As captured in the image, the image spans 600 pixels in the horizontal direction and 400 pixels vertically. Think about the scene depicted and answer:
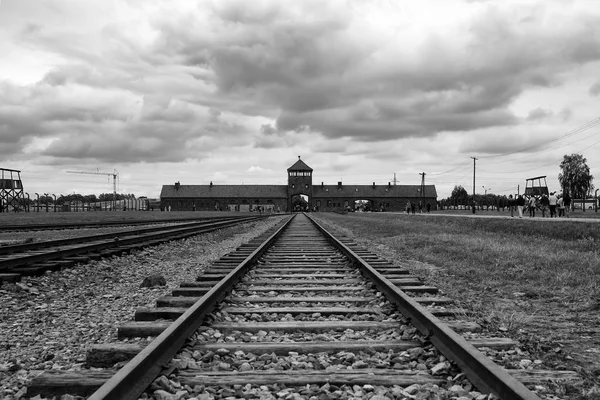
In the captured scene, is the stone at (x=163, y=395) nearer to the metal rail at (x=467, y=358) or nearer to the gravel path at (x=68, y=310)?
the gravel path at (x=68, y=310)

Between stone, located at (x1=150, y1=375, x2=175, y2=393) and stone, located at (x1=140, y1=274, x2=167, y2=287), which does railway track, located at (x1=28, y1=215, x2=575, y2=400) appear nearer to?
stone, located at (x1=150, y1=375, x2=175, y2=393)

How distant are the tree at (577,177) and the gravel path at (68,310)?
10527 centimetres

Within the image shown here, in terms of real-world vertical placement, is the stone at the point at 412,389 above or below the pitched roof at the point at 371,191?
below

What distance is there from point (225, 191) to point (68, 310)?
11535cm

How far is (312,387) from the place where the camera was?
290 cm

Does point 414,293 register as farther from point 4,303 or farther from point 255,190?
point 255,190

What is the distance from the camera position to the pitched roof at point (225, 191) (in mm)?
117812

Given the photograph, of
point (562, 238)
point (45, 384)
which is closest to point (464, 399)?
point (45, 384)

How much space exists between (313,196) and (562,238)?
340 ft

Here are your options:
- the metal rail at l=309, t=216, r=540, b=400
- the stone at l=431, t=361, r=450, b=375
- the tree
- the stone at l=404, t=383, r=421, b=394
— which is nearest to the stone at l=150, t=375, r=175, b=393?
the stone at l=404, t=383, r=421, b=394

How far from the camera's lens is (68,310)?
5477mm

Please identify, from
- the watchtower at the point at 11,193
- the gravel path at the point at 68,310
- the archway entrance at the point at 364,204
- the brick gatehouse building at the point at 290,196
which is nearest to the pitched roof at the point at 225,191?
the brick gatehouse building at the point at 290,196

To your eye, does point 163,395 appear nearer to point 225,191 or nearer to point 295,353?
point 295,353

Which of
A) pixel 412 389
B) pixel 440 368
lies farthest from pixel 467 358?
pixel 412 389
